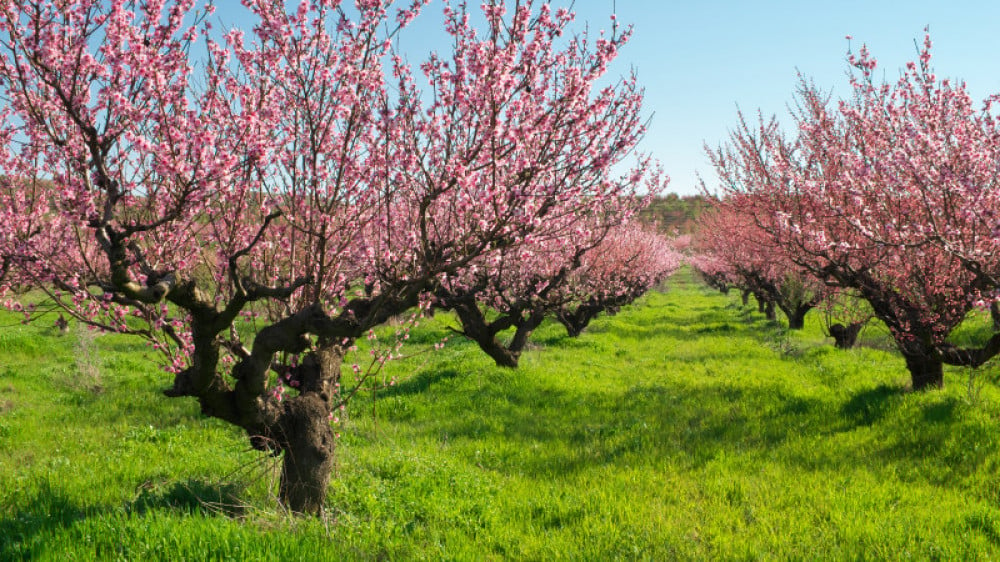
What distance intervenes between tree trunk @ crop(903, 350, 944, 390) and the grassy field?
0.35m

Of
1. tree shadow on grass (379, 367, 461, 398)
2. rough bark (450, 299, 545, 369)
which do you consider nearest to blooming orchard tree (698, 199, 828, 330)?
rough bark (450, 299, 545, 369)

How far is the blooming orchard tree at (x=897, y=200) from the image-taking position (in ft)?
26.5

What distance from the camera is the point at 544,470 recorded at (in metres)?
8.28

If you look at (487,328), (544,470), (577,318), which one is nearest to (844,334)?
(577,318)

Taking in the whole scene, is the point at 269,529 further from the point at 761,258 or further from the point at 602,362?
the point at 761,258

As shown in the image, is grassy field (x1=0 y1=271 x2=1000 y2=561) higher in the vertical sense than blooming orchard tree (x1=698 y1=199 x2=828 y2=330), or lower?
lower

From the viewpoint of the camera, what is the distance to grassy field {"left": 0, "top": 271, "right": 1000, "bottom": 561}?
557cm

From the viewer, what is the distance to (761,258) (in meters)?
20.3

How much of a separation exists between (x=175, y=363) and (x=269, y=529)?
6.94ft

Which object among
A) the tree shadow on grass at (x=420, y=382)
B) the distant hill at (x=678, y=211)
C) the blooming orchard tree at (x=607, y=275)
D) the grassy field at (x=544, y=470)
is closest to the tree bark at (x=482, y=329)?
the grassy field at (x=544, y=470)

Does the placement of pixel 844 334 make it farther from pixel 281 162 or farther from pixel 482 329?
pixel 281 162

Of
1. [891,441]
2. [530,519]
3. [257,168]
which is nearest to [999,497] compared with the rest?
[891,441]

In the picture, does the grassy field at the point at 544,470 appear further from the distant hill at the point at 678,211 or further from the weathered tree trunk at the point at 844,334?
the distant hill at the point at 678,211

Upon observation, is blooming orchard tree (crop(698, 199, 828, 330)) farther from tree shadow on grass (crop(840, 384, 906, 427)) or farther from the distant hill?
the distant hill
